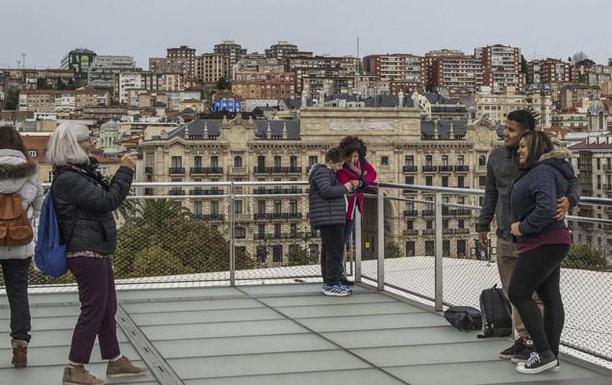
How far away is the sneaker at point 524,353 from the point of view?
231 inches

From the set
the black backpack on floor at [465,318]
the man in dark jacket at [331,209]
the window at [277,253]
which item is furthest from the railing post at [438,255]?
the window at [277,253]

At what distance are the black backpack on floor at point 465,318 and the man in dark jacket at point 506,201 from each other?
631mm

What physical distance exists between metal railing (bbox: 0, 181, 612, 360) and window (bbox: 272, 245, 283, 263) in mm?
25

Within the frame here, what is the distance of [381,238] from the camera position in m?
8.96

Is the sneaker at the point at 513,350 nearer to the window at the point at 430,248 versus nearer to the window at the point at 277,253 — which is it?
the window at the point at 430,248

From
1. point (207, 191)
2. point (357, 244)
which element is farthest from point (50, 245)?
point (207, 191)

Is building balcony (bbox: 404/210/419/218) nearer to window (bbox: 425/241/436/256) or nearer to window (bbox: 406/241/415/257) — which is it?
window (bbox: 406/241/415/257)

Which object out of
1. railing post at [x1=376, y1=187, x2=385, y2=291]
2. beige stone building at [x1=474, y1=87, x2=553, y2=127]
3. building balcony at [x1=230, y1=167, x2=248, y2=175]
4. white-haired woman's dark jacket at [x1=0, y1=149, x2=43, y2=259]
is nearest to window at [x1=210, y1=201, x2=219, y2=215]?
railing post at [x1=376, y1=187, x2=385, y2=291]

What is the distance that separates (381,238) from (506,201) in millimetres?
2881

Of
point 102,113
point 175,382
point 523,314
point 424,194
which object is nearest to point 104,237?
point 175,382

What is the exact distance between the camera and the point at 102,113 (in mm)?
177750

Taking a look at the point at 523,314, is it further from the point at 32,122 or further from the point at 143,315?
the point at 32,122

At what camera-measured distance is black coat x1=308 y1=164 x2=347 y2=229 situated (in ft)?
27.8

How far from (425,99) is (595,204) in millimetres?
129935
